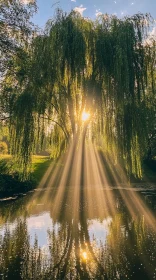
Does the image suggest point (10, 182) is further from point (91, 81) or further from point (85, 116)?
point (91, 81)

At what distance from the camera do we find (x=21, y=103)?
10852mm

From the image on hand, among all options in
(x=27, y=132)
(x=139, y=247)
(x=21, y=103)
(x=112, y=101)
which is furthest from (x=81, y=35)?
(x=139, y=247)

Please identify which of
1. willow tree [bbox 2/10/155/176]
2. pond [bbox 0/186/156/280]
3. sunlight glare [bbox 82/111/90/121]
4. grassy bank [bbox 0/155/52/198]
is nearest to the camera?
pond [bbox 0/186/156/280]

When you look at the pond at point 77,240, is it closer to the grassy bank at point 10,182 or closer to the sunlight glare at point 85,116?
the grassy bank at point 10,182

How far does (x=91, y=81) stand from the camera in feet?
37.1

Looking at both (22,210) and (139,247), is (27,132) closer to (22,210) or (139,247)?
(22,210)

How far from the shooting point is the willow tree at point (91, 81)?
11.0 meters

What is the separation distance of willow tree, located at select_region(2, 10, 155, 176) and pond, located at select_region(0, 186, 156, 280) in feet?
7.83

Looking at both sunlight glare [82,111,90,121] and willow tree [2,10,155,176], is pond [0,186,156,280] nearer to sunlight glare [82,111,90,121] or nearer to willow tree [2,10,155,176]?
willow tree [2,10,155,176]

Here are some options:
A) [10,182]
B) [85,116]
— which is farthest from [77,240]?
[10,182]

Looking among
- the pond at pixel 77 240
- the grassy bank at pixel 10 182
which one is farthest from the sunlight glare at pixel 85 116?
the grassy bank at pixel 10 182

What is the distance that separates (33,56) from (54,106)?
227 centimetres

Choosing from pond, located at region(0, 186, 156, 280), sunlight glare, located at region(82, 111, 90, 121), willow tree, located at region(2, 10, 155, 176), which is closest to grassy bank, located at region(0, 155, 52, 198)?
pond, located at region(0, 186, 156, 280)

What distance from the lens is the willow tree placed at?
434 inches
